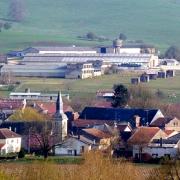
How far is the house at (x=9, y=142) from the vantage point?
120ft

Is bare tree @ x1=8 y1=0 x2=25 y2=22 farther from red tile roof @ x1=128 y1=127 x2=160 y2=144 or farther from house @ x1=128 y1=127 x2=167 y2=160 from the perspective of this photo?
red tile roof @ x1=128 y1=127 x2=160 y2=144

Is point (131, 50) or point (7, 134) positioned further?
point (131, 50)

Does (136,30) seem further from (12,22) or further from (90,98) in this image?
(90,98)

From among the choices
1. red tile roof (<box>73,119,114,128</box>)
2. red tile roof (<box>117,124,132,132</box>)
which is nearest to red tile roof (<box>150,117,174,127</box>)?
red tile roof (<box>117,124,132,132</box>)

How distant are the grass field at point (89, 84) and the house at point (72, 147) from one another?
17578 millimetres

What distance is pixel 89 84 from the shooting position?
61500 mm

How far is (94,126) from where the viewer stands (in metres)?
40.5

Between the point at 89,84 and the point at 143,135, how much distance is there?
25010 mm

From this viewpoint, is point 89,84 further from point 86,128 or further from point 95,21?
point 95,21

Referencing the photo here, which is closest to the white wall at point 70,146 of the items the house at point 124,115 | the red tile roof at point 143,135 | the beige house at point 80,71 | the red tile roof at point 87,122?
the red tile roof at point 143,135

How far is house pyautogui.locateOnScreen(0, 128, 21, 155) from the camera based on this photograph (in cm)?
3647

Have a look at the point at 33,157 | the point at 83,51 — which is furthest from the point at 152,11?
the point at 33,157

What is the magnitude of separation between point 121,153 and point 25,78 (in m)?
30.2

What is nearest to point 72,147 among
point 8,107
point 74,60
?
point 8,107
